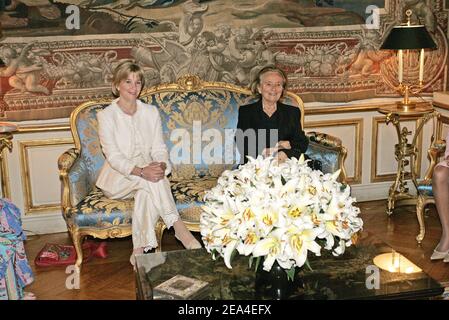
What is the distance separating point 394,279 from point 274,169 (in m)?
0.81

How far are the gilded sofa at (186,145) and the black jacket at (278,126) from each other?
0.18m

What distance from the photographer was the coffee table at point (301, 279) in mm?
2838

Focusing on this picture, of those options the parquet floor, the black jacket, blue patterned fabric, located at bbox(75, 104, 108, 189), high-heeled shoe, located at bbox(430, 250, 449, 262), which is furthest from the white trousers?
high-heeled shoe, located at bbox(430, 250, 449, 262)

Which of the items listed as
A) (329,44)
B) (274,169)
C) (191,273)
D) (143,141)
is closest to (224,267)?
(191,273)

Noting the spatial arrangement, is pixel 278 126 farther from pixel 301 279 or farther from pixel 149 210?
pixel 301 279

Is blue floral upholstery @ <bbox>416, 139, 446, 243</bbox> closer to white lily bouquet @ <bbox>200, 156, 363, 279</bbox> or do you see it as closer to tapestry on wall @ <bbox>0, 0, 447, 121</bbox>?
tapestry on wall @ <bbox>0, 0, 447, 121</bbox>

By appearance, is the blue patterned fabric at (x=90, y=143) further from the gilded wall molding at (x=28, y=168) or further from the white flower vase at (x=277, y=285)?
the white flower vase at (x=277, y=285)

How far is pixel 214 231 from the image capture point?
2.75 meters

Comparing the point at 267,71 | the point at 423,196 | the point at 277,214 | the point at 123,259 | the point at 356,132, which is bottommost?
the point at 123,259

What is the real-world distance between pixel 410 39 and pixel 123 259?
276 centimetres

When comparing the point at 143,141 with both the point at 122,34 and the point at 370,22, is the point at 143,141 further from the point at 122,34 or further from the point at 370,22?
the point at 370,22

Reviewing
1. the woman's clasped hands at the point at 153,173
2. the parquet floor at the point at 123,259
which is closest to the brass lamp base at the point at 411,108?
the parquet floor at the point at 123,259

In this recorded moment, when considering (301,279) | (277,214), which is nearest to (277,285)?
(301,279)

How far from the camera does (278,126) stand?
4.48 meters
